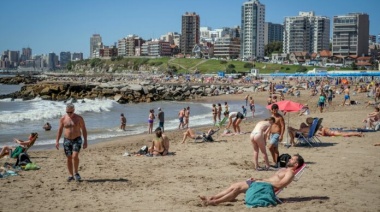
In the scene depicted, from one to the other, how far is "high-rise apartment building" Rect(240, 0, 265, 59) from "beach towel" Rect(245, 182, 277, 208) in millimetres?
155432

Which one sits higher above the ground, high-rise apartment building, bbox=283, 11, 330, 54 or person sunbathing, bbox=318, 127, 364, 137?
high-rise apartment building, bbox=283, 11, 330, 54

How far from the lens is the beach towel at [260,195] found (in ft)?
21.7

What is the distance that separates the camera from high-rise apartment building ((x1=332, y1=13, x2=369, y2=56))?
138125 millimetres

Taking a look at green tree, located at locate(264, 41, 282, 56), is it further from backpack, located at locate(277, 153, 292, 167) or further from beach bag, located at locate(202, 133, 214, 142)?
backpack, located at locate(277, 153, 292, 167)

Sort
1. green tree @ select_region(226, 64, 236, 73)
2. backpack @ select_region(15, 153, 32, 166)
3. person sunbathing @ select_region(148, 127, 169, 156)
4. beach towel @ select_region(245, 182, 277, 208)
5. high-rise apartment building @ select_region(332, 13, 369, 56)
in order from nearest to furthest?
1. beach towel @ select_region(245, 182, 277, 208)
2. backpack @ select_region(15, 153, 32, 166)
3. person sunbathing @ select_region(148, 127, 169, 156)
4. green tree @ select_region(226, 64, 236, 73)
5. high-rise apartment building @ select_region(332, 13, 369, 56)

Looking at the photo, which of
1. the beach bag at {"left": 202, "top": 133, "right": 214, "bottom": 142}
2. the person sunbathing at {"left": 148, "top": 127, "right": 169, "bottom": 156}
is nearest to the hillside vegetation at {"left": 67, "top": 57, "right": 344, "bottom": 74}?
the beach bag at {"left": 202, "top": 133, "right": 214, "bottom": 142}

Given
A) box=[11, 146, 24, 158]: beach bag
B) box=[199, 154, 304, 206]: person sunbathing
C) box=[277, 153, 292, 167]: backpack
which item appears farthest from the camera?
box=[11, 146, 24, 158]: beach bag

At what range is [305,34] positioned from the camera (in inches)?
6471

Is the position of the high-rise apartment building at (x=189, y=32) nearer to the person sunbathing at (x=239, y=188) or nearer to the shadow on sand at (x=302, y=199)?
the shadow on sand at (x=302, y=199)

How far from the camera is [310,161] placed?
34.3 ft

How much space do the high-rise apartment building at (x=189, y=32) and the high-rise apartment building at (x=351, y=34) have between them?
68336 mm

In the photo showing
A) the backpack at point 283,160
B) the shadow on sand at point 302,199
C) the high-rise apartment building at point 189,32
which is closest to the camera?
the shadow on sand at point 302,199

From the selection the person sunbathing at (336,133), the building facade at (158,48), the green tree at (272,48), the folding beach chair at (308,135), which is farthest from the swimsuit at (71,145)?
the building facade at (158,48)

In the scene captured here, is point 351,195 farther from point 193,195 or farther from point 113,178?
point 113,178
